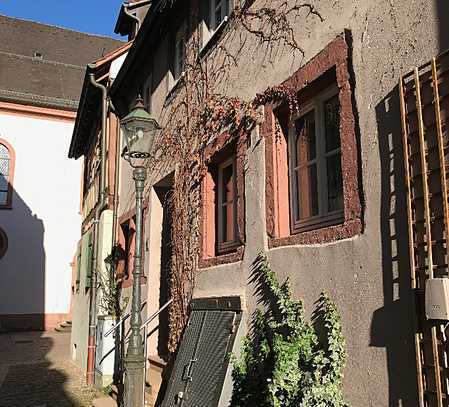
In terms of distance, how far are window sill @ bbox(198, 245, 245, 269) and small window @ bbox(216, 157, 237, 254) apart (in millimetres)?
181

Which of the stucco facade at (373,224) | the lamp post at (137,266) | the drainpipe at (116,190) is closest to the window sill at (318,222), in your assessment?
the stucco facade at (373,224)

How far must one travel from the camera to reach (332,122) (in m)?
3.90

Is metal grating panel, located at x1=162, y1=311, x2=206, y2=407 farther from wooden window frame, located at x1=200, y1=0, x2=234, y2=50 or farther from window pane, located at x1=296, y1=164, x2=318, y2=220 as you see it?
wooden window frame, located at x1=200, y1=0, x2=234, y2=50

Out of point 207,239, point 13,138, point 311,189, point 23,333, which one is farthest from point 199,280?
point 13,138

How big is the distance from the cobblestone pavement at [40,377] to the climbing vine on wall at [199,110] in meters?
3.09

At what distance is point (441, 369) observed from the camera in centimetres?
248

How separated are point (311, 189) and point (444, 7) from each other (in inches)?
67.4

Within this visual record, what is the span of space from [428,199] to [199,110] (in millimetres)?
4035

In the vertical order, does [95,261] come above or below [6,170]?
below

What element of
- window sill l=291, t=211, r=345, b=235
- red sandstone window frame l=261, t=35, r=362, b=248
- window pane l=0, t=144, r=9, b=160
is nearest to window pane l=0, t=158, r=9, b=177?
window pane l=0, t=144, r=9, b=160

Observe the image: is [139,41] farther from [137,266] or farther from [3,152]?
[3,152]

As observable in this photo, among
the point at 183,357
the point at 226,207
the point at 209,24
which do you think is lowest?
the point at 183,357

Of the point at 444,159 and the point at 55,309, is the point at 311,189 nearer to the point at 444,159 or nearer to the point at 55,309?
the point at 444,159

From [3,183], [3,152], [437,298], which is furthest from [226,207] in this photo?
[3,152]
